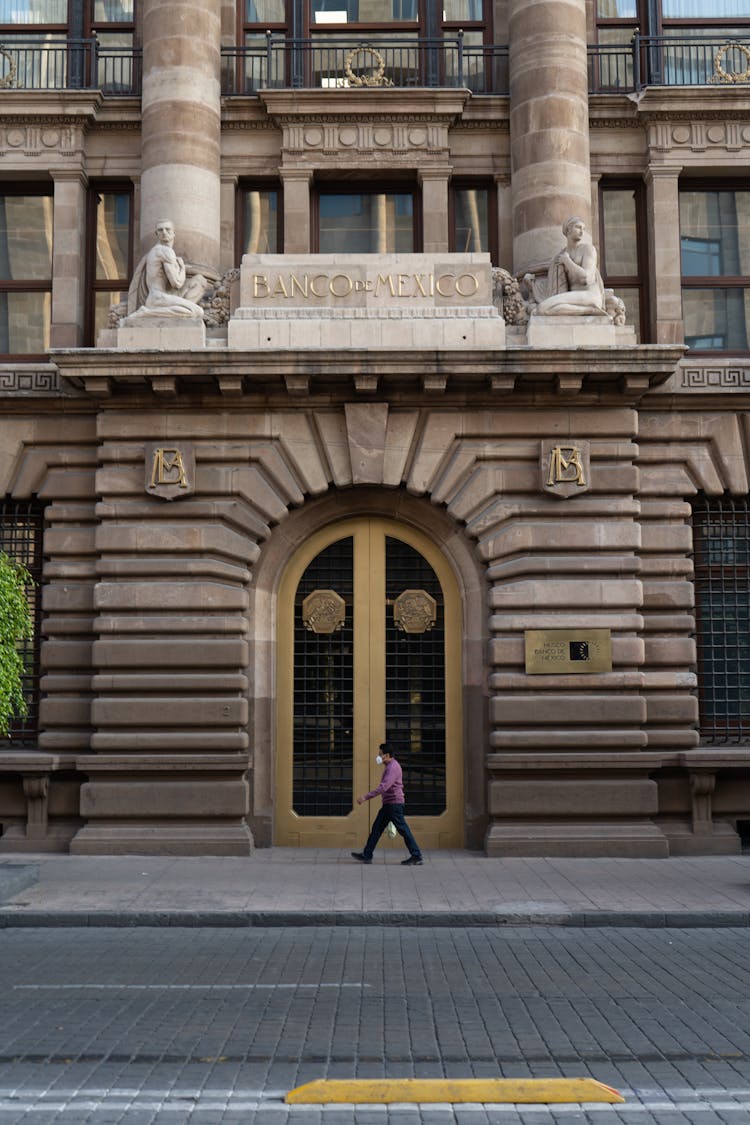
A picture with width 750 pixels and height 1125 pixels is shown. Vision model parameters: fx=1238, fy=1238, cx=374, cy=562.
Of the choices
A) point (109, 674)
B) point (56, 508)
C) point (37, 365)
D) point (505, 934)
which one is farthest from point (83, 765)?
point (505, 934)

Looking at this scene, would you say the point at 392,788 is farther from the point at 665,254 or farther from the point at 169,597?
the point at 665,254

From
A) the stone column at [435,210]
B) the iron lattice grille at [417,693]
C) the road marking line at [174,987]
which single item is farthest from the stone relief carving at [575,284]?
the road marking line at [174,987]

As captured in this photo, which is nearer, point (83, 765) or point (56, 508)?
point (83, 765)

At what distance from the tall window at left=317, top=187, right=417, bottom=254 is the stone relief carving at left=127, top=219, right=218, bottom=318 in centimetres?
284

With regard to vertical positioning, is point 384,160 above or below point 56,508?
above

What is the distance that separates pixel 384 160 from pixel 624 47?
15.1ft

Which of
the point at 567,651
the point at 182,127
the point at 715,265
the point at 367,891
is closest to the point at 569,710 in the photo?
the point at 567,651

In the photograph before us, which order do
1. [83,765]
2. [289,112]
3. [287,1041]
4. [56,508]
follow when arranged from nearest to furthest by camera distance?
[287,1041], [83,765], [56,508], [289,112]

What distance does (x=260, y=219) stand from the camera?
20.4 m

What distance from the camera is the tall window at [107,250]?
65.7 ft

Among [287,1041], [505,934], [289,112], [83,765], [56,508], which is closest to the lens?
[287,1041]

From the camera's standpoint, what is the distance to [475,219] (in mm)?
20375

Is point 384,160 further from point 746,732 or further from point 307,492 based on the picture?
point 746,732

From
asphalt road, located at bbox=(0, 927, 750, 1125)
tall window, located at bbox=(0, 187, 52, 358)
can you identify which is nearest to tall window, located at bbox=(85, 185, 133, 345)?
tall window, located at bbox=(0, 187, 52, 358)
